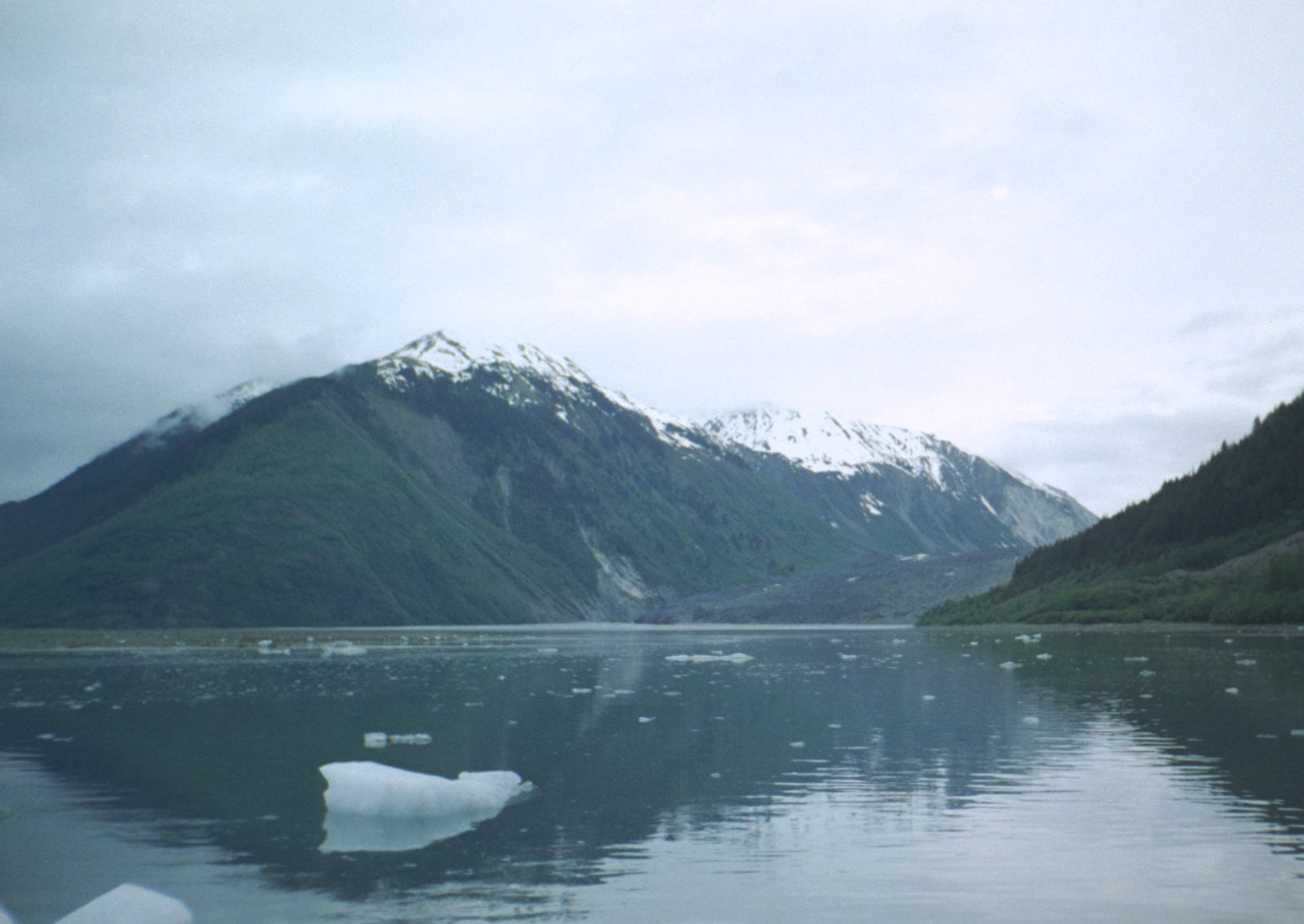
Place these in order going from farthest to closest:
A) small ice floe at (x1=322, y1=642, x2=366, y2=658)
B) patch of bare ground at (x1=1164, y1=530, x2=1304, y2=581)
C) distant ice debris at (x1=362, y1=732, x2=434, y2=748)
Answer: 1. patch of bare ground at (x1=1164, y1=530, x2=1304, y2=581)
2. small ice floe at (x1=322, y1=642, x2=366, y2=658)
3. distant ice debris at (x1=362, y1=732, x2=434, y2=748)

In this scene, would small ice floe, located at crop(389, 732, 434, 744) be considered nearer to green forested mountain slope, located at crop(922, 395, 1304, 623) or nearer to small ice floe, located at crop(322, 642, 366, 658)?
small ice floe, located at crop(322, 642, 366, 658)

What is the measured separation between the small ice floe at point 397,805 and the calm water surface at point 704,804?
42 cm

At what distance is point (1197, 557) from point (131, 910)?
437 feet

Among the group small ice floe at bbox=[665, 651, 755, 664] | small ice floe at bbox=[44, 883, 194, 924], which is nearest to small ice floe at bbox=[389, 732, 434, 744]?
small ice floe at bbox=[44, 883, 194, 924]

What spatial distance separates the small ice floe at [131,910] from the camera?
38.2 feet

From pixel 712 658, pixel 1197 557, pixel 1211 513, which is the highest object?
pixel 1211 513

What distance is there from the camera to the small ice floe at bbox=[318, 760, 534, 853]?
17.5 meters

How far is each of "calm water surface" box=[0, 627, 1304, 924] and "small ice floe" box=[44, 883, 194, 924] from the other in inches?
32.8

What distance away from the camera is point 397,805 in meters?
17.9

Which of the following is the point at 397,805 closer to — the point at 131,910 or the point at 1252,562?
the point at 131,910

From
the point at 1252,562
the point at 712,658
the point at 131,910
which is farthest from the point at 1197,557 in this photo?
the point at 131,910

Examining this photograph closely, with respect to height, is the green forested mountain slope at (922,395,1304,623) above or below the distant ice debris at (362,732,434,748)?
above

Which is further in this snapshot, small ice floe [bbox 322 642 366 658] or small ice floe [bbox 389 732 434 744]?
small ice floe [bbox 322 642 366 658]

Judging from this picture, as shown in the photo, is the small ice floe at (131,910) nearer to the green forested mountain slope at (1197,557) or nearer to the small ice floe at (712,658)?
the small ice floe at (712,658)
